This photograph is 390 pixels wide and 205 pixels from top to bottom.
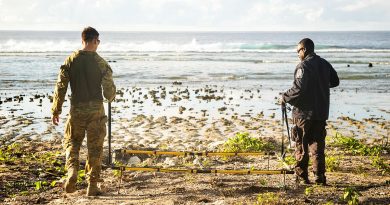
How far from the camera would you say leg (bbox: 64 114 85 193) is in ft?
20.8

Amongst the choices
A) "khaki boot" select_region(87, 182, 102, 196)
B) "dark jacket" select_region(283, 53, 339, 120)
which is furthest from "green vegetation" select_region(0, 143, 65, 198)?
"dark jacket" select_region(283, 53, 339, 120)

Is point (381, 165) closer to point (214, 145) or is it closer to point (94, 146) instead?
point (214, 145)

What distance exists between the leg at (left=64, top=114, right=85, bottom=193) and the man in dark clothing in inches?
125

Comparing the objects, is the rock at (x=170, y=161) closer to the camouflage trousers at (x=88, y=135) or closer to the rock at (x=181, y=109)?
the camouflage trousers at (x=88, y=135)

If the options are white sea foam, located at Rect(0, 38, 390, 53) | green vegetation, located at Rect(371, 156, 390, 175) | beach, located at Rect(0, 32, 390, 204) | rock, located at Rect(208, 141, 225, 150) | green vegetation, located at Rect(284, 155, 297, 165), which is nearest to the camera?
beach, located at Rect(0, 32, 390, 204)

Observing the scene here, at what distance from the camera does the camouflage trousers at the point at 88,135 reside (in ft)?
20.7

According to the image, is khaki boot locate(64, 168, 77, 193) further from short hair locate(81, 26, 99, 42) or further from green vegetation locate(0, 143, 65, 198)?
short hair locate(81, 26, 99, 42)

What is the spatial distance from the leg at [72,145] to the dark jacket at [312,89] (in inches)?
127

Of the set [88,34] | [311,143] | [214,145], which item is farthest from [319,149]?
[88,34]

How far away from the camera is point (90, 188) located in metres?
6.43

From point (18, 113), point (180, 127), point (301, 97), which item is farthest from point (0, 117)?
point (301, 97)

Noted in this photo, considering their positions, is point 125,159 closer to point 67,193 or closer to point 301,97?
point 67,193

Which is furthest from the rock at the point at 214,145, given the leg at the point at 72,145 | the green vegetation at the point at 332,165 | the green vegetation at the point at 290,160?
the leg at the point at 72,145

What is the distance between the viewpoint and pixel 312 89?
6770 mm
